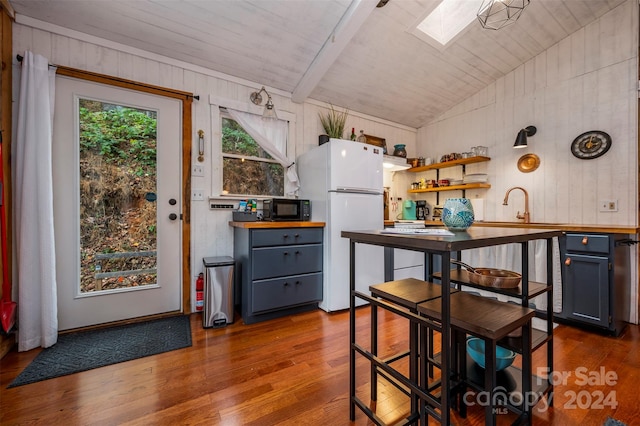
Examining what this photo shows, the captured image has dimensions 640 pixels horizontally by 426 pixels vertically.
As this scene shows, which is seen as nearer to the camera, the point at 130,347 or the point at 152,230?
the point at 130,347

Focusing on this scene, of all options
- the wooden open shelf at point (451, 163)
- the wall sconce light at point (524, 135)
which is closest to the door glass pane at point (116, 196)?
the wooden open shelf at point (451, 163)

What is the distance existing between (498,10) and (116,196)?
363cm

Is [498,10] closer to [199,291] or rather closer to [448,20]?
[448,20]

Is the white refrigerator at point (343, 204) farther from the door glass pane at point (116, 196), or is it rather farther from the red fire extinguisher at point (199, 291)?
the door glass pane at point (116, 196)

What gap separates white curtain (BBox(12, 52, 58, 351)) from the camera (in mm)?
1820

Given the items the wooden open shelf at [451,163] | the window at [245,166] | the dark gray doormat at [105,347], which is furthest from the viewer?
the wooden open shelf at [451,163]

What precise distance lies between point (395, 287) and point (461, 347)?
0.42m

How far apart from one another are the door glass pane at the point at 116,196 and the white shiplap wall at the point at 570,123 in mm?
3827

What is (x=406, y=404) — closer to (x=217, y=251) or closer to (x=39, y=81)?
(x=217, y=251)

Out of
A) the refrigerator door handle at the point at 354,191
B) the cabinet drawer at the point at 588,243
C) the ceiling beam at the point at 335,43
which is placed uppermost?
the ceiling beam at the point at 335,43

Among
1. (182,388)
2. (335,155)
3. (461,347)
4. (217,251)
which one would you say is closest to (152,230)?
(217,251)

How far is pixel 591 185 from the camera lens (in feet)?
8.42

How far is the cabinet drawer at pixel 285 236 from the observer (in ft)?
7.43

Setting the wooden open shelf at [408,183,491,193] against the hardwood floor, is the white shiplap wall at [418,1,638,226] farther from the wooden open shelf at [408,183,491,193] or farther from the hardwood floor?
the hardwood floor
